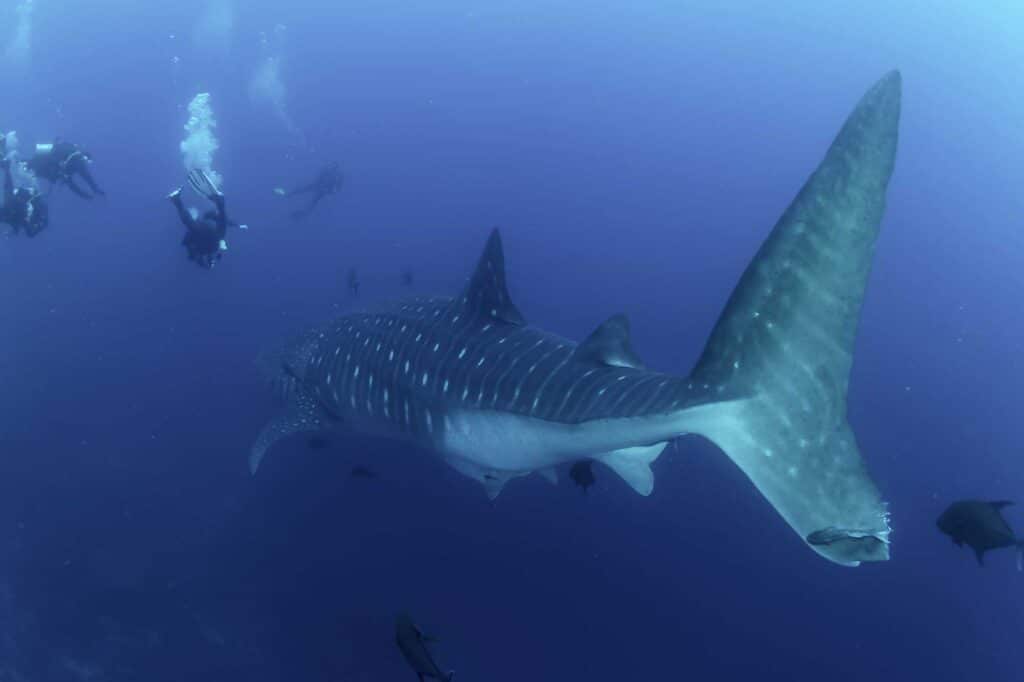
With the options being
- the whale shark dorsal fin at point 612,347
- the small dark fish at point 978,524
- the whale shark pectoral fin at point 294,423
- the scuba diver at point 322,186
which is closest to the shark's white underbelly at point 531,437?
the whale shark dorsal fin at point 612,347

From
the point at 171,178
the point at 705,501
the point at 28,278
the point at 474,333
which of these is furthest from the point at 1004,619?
the point at 171,178

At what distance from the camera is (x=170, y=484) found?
1148 cm

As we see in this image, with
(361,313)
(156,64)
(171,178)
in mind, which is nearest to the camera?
(361,313)

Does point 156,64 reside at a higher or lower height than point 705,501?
higher

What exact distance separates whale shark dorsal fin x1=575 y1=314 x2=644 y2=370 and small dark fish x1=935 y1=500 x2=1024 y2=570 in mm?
4036

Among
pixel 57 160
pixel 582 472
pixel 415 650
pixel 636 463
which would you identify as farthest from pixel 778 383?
pixel 57 160

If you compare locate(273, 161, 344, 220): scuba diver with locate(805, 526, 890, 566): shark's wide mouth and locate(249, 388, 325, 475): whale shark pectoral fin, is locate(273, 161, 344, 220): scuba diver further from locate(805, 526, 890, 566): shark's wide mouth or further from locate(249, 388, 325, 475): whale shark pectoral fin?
locate(805, 526, 890, 566): shark's wide mouth

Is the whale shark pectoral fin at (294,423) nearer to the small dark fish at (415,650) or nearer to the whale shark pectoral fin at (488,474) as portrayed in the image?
the whale shark pectoral fin at (488,474)

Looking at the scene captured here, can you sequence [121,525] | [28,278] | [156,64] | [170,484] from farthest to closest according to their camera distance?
1. [156,64]
2. [28,278]
3. [170,484]
4. [121,525]

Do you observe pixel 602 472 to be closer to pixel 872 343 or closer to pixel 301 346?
pixel 301 346

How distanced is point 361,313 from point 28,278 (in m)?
15.4

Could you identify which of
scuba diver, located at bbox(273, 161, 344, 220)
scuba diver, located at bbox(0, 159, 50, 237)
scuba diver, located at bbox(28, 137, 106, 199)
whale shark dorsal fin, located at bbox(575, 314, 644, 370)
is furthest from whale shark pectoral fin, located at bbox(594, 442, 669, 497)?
scuba diver, located at bbox(273, 161, 344, 220)

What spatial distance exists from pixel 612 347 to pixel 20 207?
47.7ft

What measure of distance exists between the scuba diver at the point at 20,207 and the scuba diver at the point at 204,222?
14.0ft
